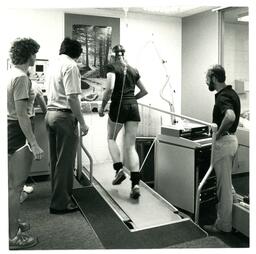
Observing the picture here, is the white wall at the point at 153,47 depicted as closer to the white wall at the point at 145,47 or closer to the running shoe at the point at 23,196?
the white wall at the point at 145,47

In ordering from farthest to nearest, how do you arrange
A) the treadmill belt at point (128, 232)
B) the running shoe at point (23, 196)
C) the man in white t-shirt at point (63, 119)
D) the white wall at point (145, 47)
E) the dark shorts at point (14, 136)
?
the white wall at point (145, 47) → the running shoe at point (23, 196) → the man in white t-shirt at point (63, 119) → the treadmill belt at point (128, 232) → the dark shorts at point (14, 136)

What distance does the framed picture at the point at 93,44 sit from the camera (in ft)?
8.14

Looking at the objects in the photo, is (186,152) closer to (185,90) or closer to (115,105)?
(115,105)

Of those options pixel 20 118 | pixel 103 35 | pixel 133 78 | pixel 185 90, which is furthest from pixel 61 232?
pixel 185 90

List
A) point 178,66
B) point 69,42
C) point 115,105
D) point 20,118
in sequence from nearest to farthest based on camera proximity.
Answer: point 20,118
point 69,42
point 115,105
point 178,66

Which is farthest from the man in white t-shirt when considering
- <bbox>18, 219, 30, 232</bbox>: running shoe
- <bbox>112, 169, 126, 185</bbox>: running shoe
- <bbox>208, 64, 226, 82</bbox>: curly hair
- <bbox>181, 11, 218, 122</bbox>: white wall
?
<bbox>181, 11, 218, 122</bbox>: white wall

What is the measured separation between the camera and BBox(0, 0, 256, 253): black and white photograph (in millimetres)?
1778

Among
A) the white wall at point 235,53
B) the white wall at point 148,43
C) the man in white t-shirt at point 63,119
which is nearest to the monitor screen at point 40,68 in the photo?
the white wall at point 148,43

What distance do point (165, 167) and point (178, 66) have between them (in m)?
1.11

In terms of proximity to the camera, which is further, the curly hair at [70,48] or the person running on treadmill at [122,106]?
the person running on treadmill at [122,106]

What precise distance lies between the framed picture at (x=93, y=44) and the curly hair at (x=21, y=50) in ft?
2.10

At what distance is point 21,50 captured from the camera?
181cm

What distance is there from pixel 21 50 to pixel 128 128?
Result: 1115mm
